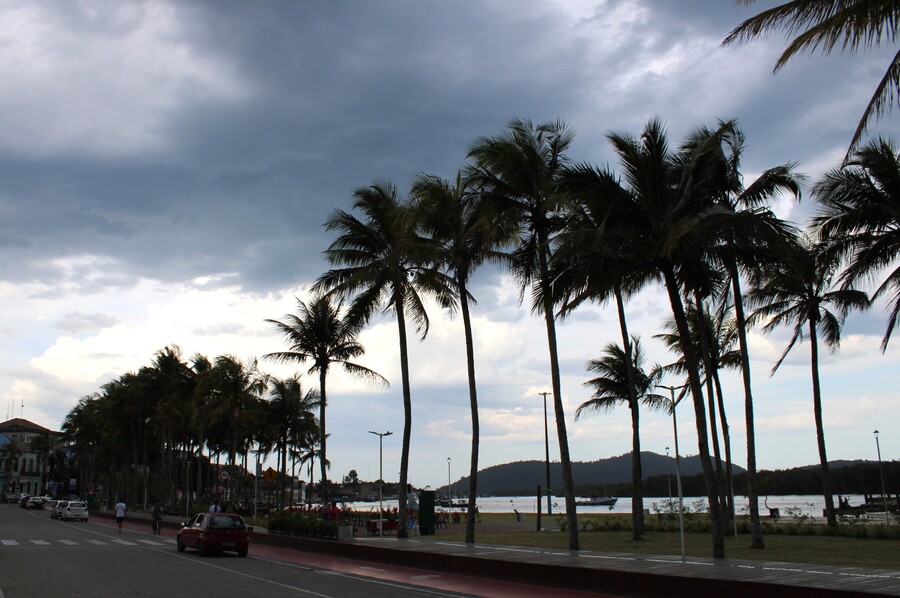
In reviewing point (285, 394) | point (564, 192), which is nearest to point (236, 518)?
point (564, 192)

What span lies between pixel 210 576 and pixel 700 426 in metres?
12.8

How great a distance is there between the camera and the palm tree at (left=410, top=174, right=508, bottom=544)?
26.0 m

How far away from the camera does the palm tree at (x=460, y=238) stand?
25969 millimetres

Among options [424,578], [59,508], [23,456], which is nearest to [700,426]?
[424,578]

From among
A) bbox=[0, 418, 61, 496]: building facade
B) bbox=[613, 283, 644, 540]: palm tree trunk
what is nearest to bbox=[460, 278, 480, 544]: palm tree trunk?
bbox=[613, 283, 644, 540]: palm tree trunk

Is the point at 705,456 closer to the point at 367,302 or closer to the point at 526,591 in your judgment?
the point at 526,591

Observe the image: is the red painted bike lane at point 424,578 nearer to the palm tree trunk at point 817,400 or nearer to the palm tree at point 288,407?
the palm tree trunk at point 817,400

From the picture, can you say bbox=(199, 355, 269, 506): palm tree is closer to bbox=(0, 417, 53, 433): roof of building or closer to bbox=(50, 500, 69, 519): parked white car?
bbox=(50, 500, 69, 519): parked white car

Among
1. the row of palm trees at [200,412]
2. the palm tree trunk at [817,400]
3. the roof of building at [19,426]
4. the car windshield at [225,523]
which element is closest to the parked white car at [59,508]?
the row of palm trees at [200,412]

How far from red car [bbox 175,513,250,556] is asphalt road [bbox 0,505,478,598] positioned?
1.29 ft

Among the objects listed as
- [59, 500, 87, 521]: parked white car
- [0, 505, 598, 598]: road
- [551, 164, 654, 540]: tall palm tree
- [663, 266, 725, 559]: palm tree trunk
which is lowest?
[59, 500, 87, 521]: parked white car

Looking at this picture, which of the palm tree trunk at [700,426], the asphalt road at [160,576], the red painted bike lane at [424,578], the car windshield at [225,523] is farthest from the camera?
the car windshield at [225,523]

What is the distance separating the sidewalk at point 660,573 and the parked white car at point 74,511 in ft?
132

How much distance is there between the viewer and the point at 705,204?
20.6m
